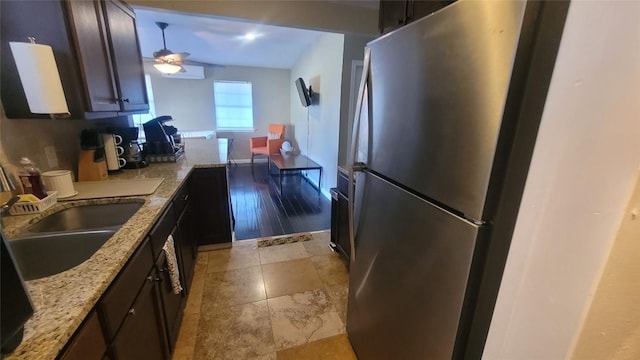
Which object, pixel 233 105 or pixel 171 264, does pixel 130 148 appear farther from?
pixel 233 105

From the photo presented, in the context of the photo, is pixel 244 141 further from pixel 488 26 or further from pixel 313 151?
pixel 488 26

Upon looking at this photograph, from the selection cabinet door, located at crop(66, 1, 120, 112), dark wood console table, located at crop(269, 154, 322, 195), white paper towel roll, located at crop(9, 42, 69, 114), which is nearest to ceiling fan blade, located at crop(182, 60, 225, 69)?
dark wood console table, located at crop(269, 154, 322, 195)

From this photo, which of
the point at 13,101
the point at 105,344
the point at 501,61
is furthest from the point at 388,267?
the point at 13,101

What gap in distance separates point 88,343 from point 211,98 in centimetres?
664

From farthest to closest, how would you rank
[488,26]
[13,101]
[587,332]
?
[13,101] < [488,26] < [587,332]

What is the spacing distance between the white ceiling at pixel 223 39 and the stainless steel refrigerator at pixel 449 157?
278 cm

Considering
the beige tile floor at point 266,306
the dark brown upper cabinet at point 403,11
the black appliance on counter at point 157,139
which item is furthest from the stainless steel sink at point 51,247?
the dark brown upper cabinet at point 403,11

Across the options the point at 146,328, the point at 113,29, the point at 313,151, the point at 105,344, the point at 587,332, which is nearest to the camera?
the point at 587,332

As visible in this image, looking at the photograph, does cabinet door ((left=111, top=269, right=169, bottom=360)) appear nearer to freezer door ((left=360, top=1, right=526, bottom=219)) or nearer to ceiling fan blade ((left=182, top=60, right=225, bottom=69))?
freezer door ((left=360, top=1, right=526, bottom=219))

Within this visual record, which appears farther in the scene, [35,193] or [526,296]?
[35,193]

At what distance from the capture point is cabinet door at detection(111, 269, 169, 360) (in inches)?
35.4

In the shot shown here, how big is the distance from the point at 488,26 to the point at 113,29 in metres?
2.11

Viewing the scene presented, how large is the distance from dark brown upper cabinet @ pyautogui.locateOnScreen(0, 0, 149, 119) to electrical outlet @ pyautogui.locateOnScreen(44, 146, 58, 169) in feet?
1.10

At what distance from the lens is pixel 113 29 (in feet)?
5.55
